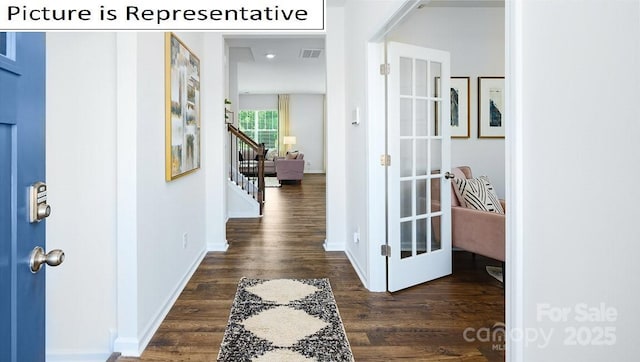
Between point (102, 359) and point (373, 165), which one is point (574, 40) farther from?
point (102, 359)

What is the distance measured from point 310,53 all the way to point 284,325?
20.3 ft

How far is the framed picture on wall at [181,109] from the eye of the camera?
2721 millimetres

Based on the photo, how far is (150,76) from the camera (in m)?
2.39

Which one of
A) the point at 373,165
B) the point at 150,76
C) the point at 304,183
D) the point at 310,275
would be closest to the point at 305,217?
the point at 310,275

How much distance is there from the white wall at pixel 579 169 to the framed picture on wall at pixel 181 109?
217 cm

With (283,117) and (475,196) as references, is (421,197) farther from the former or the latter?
(283,117)

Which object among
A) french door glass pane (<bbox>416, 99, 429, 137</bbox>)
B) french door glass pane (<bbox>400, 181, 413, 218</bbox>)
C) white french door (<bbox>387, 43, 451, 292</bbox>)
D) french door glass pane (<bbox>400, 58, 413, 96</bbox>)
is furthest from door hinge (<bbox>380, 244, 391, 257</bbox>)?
french door glass pane (<bbox>400, 58, 413, 96</bbox>)

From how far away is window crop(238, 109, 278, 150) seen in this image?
1473 cm

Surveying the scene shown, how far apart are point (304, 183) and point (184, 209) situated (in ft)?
27.8

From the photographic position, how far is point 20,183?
92 cm

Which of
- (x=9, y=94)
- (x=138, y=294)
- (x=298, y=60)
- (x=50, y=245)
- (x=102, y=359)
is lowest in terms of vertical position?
(x=102, y=359)

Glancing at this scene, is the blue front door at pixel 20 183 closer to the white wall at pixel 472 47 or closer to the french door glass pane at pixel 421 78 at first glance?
the french door glass pane at pixel 421 78

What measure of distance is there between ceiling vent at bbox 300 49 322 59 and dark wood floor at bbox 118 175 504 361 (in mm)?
3981

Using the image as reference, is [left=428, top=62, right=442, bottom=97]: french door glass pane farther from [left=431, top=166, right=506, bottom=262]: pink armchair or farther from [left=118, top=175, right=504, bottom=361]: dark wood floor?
[left=118, top=175, right=504, bottom=361]: dark wood floor
